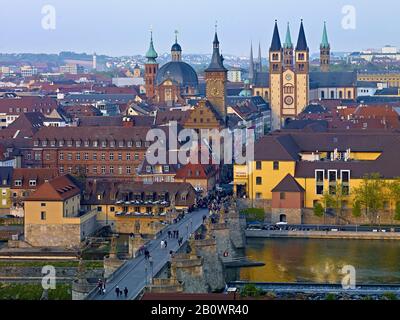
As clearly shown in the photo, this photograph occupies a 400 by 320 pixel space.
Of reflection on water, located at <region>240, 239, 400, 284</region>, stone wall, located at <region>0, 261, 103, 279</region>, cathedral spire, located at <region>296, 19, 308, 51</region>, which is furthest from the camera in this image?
cathedral spire, located at <region>296, 19, 308, 51</region>

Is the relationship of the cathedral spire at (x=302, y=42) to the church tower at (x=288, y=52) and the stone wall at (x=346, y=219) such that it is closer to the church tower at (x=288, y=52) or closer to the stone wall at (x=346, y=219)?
the church tower at (x=288, y=52)

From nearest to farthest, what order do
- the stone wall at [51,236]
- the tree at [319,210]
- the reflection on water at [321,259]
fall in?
the reflection on water at [321,259]
the stone wall at [51,236]
the tree at [319,210]

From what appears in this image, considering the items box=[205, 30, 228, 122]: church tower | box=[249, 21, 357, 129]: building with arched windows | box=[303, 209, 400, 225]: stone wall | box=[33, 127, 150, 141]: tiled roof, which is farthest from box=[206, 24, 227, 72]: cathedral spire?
box=[249, 21, 357, 129]: building with arched windows

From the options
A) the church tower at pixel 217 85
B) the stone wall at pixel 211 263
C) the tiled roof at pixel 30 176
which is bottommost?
the stone wall at pixel 211 263

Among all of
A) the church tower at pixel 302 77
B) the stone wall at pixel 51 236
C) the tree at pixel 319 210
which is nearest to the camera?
the stone wall at pixel 51 236

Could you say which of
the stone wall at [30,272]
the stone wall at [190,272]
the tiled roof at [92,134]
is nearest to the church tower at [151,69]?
the tiled roof at [92,134]

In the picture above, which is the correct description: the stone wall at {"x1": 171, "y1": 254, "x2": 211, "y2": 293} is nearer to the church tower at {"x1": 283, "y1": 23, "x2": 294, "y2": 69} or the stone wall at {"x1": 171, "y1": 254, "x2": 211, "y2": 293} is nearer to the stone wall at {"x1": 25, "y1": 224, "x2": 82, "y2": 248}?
the stone wall at {"x1": 25, "y1": 224, "x2": 82, "y2": 248}
